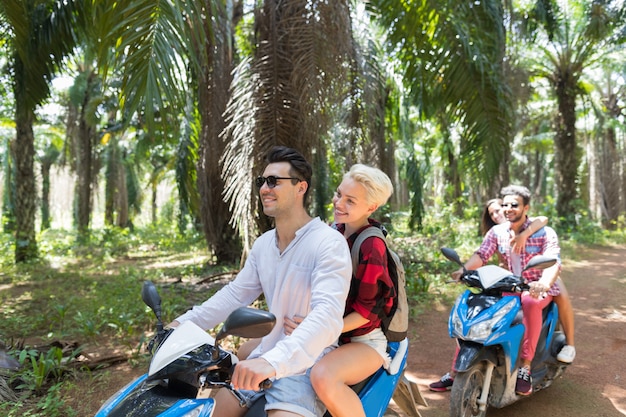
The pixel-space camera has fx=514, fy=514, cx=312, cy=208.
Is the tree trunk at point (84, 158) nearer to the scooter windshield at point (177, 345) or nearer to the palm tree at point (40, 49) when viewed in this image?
the palm tree at point (40, 49)

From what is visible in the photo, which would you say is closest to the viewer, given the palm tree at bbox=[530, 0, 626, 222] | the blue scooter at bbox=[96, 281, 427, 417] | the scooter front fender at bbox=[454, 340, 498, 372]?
the blue scooter at bbox=[96, 281, 427, 417]

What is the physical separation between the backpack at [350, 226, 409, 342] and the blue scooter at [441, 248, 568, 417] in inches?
47.1

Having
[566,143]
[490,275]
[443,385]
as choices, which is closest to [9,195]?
[566,143]

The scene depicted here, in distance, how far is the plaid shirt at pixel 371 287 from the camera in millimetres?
2475

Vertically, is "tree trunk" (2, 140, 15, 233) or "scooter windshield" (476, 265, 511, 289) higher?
"tree trunk" (2, 140, 15, 233)

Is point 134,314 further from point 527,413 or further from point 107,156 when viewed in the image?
point 107,156

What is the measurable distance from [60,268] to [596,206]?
22226 mm

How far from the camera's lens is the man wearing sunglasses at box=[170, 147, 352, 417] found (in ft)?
6.77

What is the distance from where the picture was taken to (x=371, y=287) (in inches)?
97.1

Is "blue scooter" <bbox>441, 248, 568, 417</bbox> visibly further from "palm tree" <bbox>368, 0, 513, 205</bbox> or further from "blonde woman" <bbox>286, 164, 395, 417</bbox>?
"palm tree" <bbox>368, 0, 513, 205</bbox>

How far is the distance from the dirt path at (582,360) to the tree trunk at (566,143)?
731 cm

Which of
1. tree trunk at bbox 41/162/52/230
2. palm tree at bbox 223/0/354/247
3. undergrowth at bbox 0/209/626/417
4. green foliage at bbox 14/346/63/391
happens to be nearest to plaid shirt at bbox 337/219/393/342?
undergrowth at bbox 0/209/626/417

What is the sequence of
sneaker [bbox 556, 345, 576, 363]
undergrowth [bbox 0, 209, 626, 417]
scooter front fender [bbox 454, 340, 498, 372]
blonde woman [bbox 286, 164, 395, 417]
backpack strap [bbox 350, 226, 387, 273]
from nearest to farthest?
blonde woman [bbox 286, 164, 395, 417] → backpack strap [bbox 350, 226, 387, 273] → scooter front fender [bbox 454, 340, 498, 372] → sneaker [bbox 556, 345, 576, 363] → undergrowth [bbox 0, 209, 626, 417]

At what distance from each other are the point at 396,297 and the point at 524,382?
205cm
